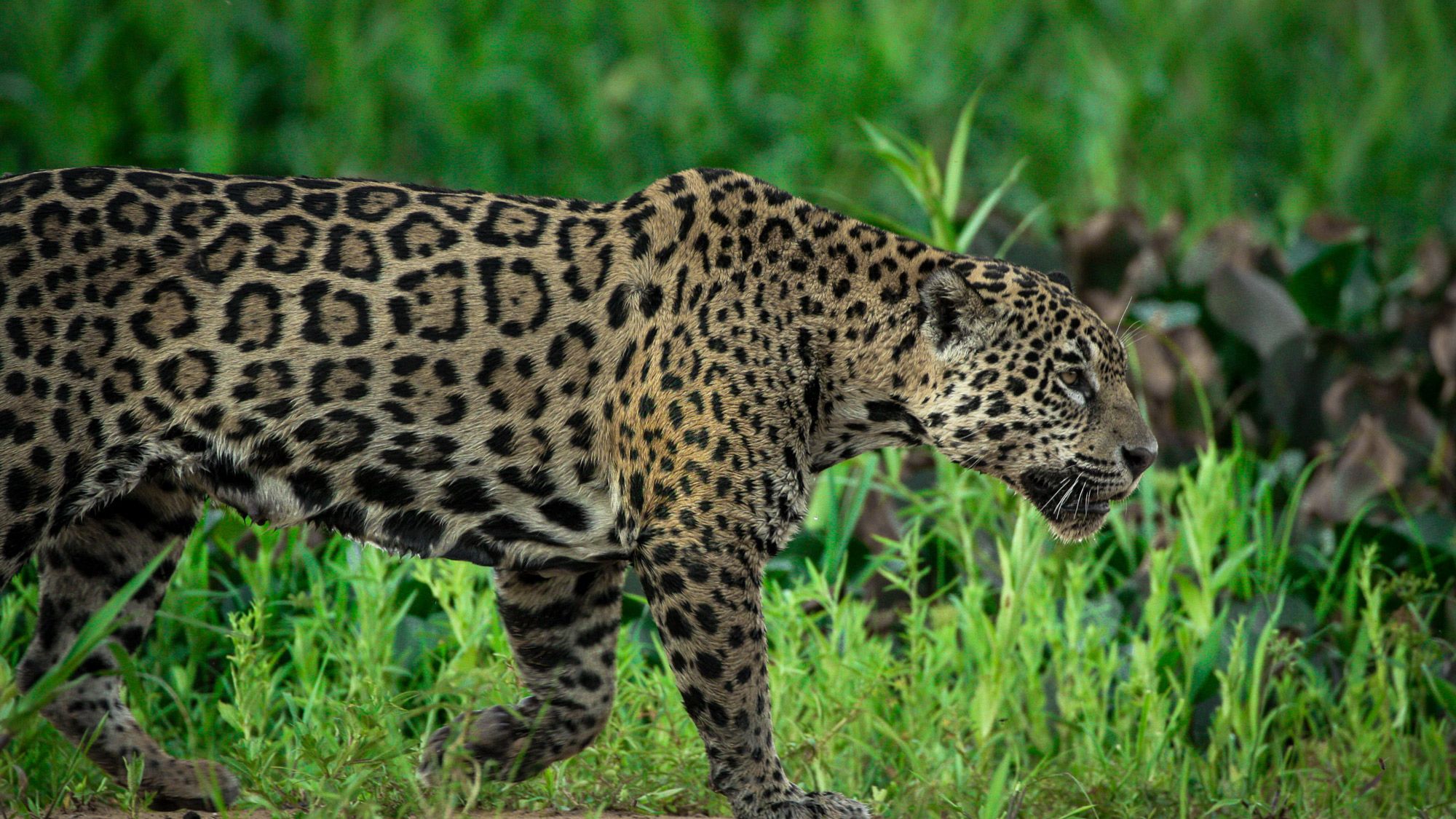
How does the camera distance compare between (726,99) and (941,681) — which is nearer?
(941,681)

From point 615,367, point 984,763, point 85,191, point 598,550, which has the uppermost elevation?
point 85,191

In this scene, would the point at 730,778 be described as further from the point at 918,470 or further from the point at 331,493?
the point at 918,470

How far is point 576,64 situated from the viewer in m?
11.4

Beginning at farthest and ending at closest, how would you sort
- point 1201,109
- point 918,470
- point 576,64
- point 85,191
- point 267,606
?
point 1201,109 < point 576,64 < point 918,470 < point 267,606 < point 85,191

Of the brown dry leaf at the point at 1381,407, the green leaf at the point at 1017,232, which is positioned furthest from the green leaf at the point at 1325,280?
the green leaf at the point at 1017,232

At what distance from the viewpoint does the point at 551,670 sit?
505cm

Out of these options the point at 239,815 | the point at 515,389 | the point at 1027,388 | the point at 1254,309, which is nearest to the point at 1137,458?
the point at 1027,388

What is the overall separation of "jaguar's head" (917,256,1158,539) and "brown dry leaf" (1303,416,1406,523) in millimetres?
2732

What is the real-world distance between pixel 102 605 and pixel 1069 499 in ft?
8.78

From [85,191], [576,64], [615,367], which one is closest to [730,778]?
[615,367]

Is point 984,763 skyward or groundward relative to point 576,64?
groundward

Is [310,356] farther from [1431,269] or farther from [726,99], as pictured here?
[726,99]

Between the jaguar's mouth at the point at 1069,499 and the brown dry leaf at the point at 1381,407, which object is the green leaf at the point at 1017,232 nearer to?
→ the jaguar's mouth at the point at 1069,499

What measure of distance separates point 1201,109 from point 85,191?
30.1 feet
